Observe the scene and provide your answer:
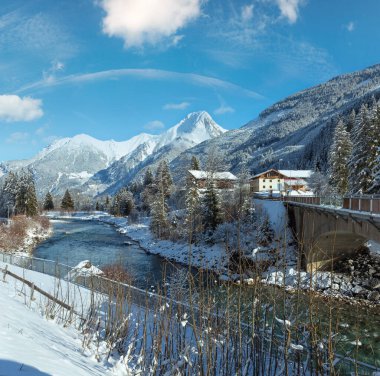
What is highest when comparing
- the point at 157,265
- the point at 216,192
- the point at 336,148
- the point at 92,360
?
the point at 336,148

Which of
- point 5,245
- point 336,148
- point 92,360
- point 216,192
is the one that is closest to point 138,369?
point 92,360

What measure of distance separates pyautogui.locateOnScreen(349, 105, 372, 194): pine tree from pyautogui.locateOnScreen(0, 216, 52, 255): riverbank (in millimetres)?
37303

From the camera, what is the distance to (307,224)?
1240 inches

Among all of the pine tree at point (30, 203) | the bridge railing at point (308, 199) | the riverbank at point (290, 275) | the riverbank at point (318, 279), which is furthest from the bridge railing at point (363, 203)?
the pine tree at point (30, 203)

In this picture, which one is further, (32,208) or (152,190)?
(32,208)

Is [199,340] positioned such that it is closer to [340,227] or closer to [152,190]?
[340,227]

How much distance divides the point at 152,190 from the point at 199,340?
213 ft

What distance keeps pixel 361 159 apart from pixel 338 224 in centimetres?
1617

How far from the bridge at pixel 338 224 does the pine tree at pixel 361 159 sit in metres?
6.33

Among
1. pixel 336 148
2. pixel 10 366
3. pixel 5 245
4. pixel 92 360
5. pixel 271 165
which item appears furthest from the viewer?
pixel 271 165

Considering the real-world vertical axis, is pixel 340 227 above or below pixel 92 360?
above

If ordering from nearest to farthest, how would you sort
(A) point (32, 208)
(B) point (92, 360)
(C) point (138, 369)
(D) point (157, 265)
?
(C) point (138, 369), (B) point (92, 360), (D) point (157, 265), (A) point (32, 208)

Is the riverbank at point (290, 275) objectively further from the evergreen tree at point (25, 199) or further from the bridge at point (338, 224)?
the evergreen tree at point (25, 199)

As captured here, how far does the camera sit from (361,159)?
120 ft
